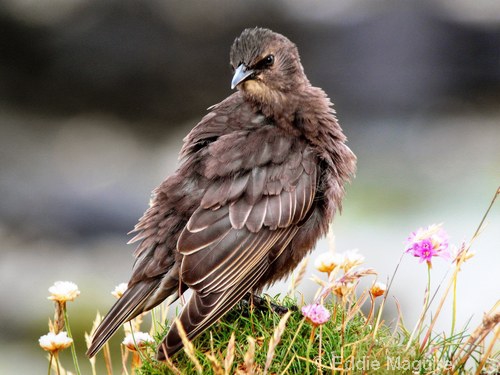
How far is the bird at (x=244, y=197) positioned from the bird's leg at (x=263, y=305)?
74 millimetres

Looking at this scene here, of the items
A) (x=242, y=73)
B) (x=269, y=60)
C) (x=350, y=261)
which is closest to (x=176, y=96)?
(x=269, y=60)

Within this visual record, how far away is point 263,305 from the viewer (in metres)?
4.30

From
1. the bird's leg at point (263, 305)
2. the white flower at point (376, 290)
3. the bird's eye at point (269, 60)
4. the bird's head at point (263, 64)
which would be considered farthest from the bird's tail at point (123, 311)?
the bird's eye at point (269, 60)

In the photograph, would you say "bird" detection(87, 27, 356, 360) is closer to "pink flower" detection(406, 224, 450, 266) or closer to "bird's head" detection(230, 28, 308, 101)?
"bird's head" detection(230, 28, 308, 101)

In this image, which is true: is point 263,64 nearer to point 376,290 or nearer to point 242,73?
point 242,73

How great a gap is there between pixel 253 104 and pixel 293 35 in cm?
625

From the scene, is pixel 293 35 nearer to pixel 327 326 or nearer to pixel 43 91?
pixel 43 91

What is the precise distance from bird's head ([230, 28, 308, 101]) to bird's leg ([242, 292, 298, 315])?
1.19m

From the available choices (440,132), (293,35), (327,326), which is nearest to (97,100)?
(293,35)

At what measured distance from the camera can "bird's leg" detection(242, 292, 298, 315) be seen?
414 centimetres

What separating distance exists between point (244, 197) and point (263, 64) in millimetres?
868

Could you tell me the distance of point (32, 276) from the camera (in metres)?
8.62

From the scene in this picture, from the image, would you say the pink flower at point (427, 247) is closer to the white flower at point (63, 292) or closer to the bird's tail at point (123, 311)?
the bird's tail at point (123, 311)

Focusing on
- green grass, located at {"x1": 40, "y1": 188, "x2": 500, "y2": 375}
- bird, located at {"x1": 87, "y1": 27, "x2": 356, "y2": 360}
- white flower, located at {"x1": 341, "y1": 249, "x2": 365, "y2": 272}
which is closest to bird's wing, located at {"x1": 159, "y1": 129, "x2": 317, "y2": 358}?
bird, located at {"x1": 87, "y1": 27, "x2": 356, "y2": 360}
